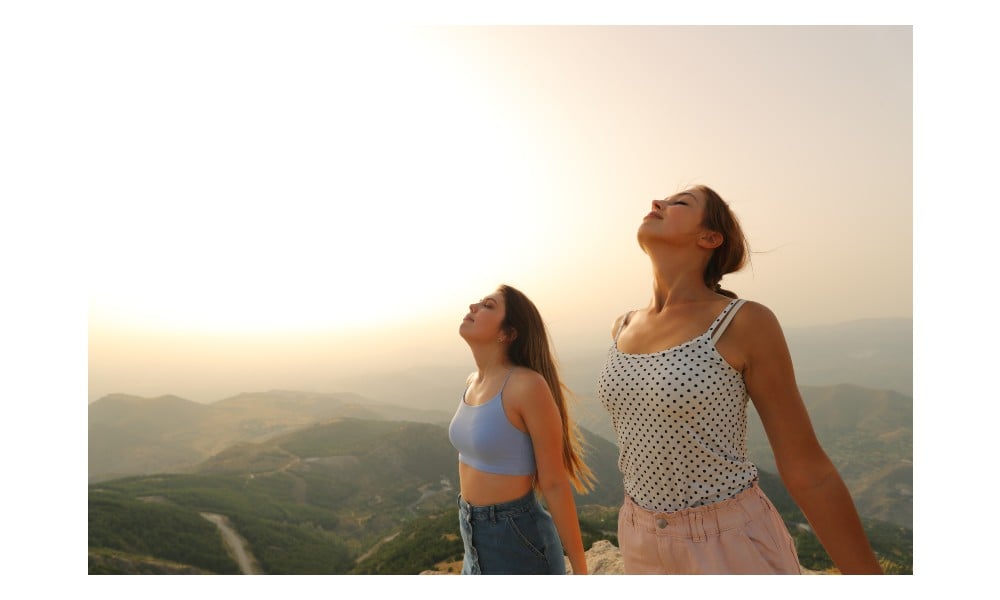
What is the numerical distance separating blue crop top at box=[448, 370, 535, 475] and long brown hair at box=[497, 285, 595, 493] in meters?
0.26

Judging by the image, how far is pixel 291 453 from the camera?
24.5ft

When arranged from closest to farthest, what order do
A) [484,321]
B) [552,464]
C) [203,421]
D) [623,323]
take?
[623,323]
[552,464]
[484,321]
[203,421]

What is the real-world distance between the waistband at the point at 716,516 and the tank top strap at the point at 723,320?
18.2 inches

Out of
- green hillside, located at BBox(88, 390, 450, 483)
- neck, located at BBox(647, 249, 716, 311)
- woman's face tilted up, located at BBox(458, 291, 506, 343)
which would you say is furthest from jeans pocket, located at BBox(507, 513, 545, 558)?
green hillside, located at BBox(88, 390, 450, 483)

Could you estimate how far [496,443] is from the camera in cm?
249

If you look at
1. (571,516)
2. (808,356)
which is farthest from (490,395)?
(808,356)

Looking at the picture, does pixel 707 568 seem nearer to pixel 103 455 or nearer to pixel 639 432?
pixel 639 432

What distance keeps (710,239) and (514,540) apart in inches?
52.6

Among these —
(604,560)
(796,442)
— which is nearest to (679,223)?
(796,442)

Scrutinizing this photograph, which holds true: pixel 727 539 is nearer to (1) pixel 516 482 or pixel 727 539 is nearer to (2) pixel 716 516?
(2) pixel 716 516

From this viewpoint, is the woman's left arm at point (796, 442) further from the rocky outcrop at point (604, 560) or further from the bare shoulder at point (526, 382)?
the rocky outcrop at point (604, 560)

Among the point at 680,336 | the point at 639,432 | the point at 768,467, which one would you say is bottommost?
the point at 768,467

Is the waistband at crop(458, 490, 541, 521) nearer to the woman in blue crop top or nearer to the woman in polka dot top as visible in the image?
the woman in blue crop top

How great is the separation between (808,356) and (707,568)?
5.22 m
